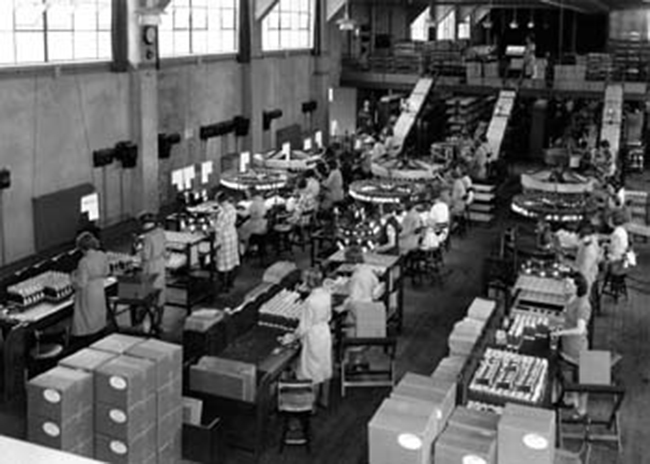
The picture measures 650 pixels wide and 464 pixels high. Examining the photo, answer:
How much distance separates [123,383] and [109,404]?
0.26 meters

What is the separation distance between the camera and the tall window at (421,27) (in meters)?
43.1

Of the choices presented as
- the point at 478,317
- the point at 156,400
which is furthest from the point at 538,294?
the point at 156,400

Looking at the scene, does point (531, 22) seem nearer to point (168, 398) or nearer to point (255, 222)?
point (255, 222)

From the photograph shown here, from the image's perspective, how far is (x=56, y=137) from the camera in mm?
16719

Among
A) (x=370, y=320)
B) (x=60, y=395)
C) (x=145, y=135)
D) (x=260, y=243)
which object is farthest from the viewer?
(x=145, y=135)

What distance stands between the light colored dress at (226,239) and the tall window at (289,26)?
10744mm

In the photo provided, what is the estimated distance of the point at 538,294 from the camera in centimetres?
1220

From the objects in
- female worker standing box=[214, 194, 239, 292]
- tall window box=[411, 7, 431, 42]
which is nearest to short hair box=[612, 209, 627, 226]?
female worker standing box=[214, 194, 239, 292]

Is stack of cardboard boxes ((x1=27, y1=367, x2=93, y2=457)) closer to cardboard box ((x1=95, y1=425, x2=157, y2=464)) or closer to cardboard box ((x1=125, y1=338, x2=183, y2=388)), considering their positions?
cardboard box ((x1=95, y1=425, x2=157, y2=464))

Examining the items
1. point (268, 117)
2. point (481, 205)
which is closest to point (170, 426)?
point (481, 205)

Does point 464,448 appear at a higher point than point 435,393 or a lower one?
lower

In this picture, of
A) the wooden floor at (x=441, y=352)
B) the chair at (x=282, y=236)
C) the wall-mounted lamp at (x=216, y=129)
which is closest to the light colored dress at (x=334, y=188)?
the chair at (x=282, y=236)

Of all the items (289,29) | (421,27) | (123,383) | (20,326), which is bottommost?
(20,326)

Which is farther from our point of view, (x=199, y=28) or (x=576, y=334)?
(x=199, y=28)
